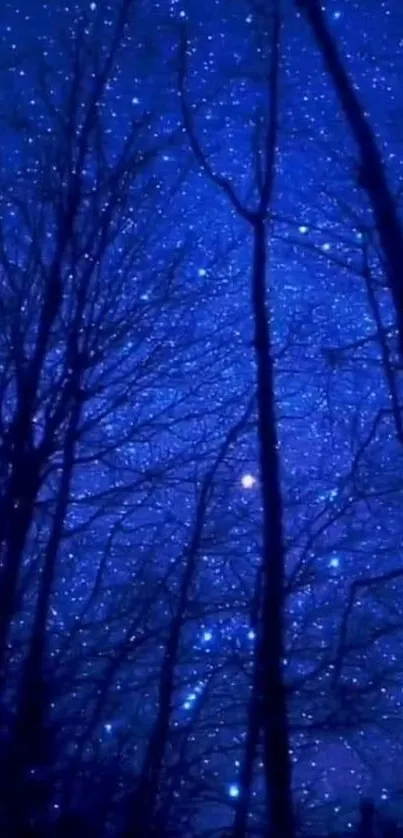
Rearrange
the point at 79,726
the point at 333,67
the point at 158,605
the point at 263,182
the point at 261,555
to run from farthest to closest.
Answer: the point at 263,182 < the point at 261,555 < the point at 158,605 < the point at 79,726 < the point at 333,67

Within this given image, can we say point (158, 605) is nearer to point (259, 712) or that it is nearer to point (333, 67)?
point (259, 712)

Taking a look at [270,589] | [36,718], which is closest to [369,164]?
[36,718]

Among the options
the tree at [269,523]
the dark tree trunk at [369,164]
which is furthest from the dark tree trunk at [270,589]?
the dark tree trunk at [369,164]

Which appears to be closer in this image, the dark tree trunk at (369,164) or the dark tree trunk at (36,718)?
the dark tree trunk at (369,164)

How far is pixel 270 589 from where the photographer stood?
15281mm

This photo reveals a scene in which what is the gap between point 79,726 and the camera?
504 inches

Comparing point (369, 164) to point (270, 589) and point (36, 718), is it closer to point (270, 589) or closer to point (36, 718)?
point (36, 718)

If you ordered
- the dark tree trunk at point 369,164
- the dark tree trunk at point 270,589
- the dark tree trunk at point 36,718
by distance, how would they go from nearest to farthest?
the dark tree trunk at point 369,164, the dark tree trunk at point 36,718, the dark tree trunk at point 270,589

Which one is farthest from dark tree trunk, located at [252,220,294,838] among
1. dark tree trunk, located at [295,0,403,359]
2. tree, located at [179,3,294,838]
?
dark tree trunk, located at [295,0,403,359]

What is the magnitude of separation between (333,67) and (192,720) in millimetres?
5492

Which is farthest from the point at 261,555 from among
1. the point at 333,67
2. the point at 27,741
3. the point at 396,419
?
the point at 333,67

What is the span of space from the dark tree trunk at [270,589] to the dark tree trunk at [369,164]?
15.1ft

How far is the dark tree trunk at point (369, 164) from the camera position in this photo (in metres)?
10.7

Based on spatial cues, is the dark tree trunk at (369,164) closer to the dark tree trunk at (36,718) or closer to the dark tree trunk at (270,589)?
the dark tree trunk at (36,718)
